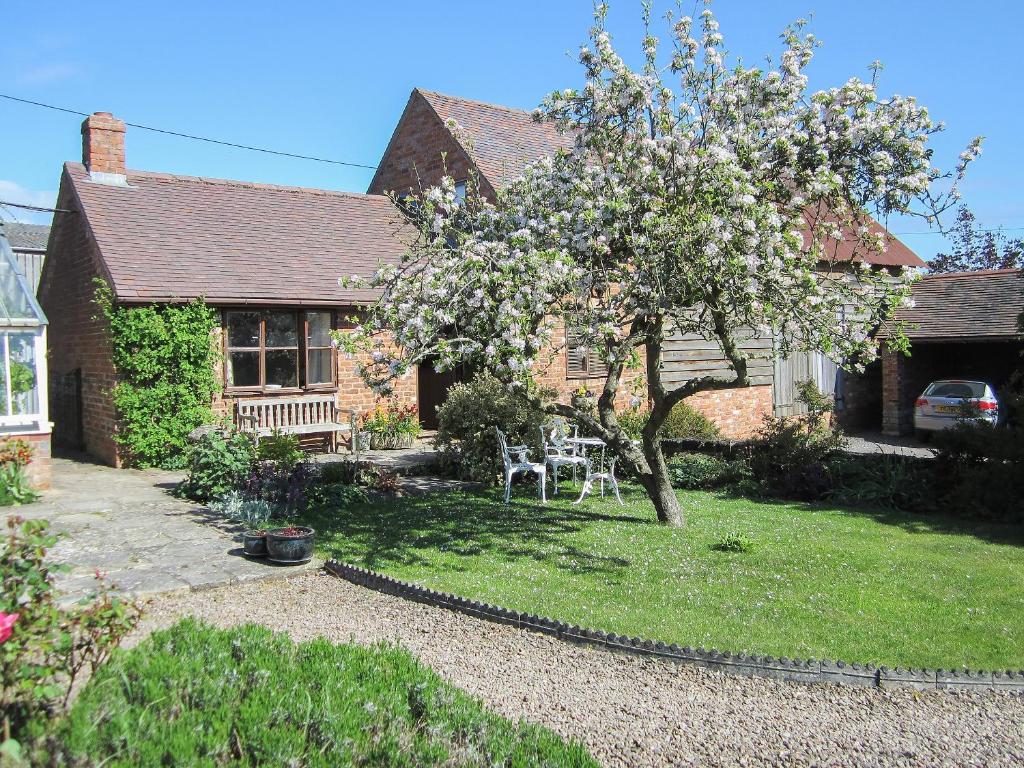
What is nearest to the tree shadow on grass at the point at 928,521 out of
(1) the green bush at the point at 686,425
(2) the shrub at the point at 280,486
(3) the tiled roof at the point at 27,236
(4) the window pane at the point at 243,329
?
(1) the green bush at the point at 686,425

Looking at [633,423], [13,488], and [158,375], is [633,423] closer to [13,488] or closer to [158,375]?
[158,375]

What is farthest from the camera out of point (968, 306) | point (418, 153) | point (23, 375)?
point (968, 306)

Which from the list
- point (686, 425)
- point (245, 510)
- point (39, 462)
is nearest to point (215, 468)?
point (245, 510)

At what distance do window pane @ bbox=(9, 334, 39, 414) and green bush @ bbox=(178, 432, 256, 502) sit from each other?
2.69 meters

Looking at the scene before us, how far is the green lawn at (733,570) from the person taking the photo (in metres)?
6.11

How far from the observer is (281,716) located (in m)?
3.88

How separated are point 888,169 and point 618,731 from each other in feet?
23.3

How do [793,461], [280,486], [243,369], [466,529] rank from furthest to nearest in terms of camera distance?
[243,369] → [793,461] → [280,486] → [466,529]

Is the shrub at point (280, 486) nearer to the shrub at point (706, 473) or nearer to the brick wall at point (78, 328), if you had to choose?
the brick wall at point (78, 328)

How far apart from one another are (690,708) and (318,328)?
13.0 meters

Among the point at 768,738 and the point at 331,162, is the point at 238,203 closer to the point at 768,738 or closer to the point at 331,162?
the point at 331,162

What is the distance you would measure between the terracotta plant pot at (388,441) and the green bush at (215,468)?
5053 mm

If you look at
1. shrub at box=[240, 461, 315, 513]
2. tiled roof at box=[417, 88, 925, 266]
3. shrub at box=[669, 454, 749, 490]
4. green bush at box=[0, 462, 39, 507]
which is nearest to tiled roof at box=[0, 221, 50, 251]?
tiled roof at box=[417, 88, 925, 266]

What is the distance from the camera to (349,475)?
12.2m
